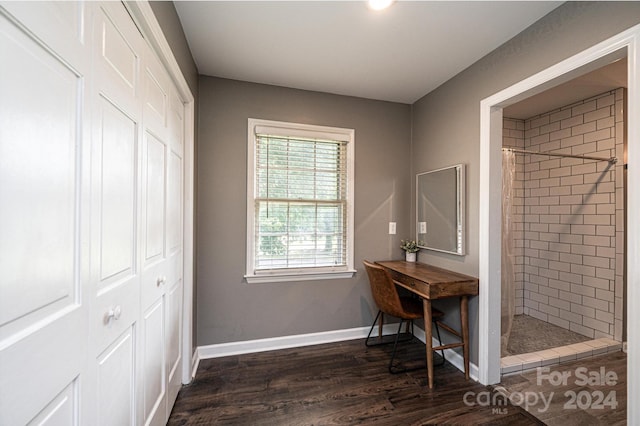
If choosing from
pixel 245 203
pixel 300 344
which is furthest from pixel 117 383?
pixel 300 344

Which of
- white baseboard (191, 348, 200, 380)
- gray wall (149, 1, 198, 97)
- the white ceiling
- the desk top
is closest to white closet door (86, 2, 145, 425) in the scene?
gray wall (149, 1, 198, 97)

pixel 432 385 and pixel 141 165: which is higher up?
pixel 141 165

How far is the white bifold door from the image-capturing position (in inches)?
22.3

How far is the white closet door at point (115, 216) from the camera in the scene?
0.87 meters

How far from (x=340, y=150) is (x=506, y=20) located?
1.58m

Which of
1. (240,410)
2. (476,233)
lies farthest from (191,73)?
(476,233)

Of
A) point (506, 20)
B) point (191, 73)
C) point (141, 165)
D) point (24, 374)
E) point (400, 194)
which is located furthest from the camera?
point (400, 194)

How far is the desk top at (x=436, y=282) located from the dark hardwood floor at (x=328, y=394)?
701 mm

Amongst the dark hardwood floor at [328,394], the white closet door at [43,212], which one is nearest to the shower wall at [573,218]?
the dark hardwood floor at [328,394]

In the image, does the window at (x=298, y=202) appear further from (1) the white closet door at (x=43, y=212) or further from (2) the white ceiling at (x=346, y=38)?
(1) the white closet door at (x=43, y=212)

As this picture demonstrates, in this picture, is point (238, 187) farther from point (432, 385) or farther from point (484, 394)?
point (484, 394)

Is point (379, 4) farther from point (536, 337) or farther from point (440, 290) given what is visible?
point (536, 337)

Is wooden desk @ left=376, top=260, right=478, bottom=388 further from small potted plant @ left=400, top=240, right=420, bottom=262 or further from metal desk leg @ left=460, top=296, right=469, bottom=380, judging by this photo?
small potted plant @ left=400, top=240, right=420, bottom=262

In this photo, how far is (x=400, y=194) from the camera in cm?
296
